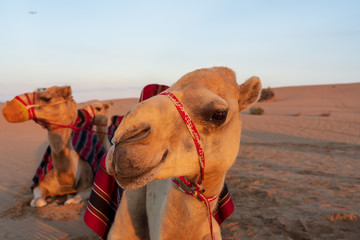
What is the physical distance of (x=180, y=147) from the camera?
1.29 meters

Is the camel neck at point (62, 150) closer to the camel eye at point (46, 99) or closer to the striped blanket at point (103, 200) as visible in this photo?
the camel eye at point (46, 99)

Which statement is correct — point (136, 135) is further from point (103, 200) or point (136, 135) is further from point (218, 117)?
point (103, 200)

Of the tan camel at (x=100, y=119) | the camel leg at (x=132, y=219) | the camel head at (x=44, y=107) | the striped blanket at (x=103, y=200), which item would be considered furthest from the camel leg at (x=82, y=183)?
the camel leg at (x=132, y=219)

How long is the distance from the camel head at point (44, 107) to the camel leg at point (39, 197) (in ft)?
3.24

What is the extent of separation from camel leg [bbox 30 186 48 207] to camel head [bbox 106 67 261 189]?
334 cm

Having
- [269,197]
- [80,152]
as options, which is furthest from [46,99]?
[269,197]

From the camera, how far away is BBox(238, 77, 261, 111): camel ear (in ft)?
5.21

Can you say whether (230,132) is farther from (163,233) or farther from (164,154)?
(163,233)

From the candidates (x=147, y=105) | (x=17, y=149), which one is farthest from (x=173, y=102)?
(x=17, y=149)

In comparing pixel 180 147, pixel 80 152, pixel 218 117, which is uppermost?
pixel 218 117

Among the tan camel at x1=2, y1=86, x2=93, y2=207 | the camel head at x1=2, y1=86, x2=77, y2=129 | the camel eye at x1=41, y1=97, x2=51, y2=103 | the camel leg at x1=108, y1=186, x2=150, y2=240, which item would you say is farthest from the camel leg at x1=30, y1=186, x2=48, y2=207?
the camel leg at x1=108, y1=186, x2=150, y2=240

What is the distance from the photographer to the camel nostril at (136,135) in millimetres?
1154

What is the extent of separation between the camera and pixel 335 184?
17.1ft

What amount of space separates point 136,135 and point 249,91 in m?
0.72
